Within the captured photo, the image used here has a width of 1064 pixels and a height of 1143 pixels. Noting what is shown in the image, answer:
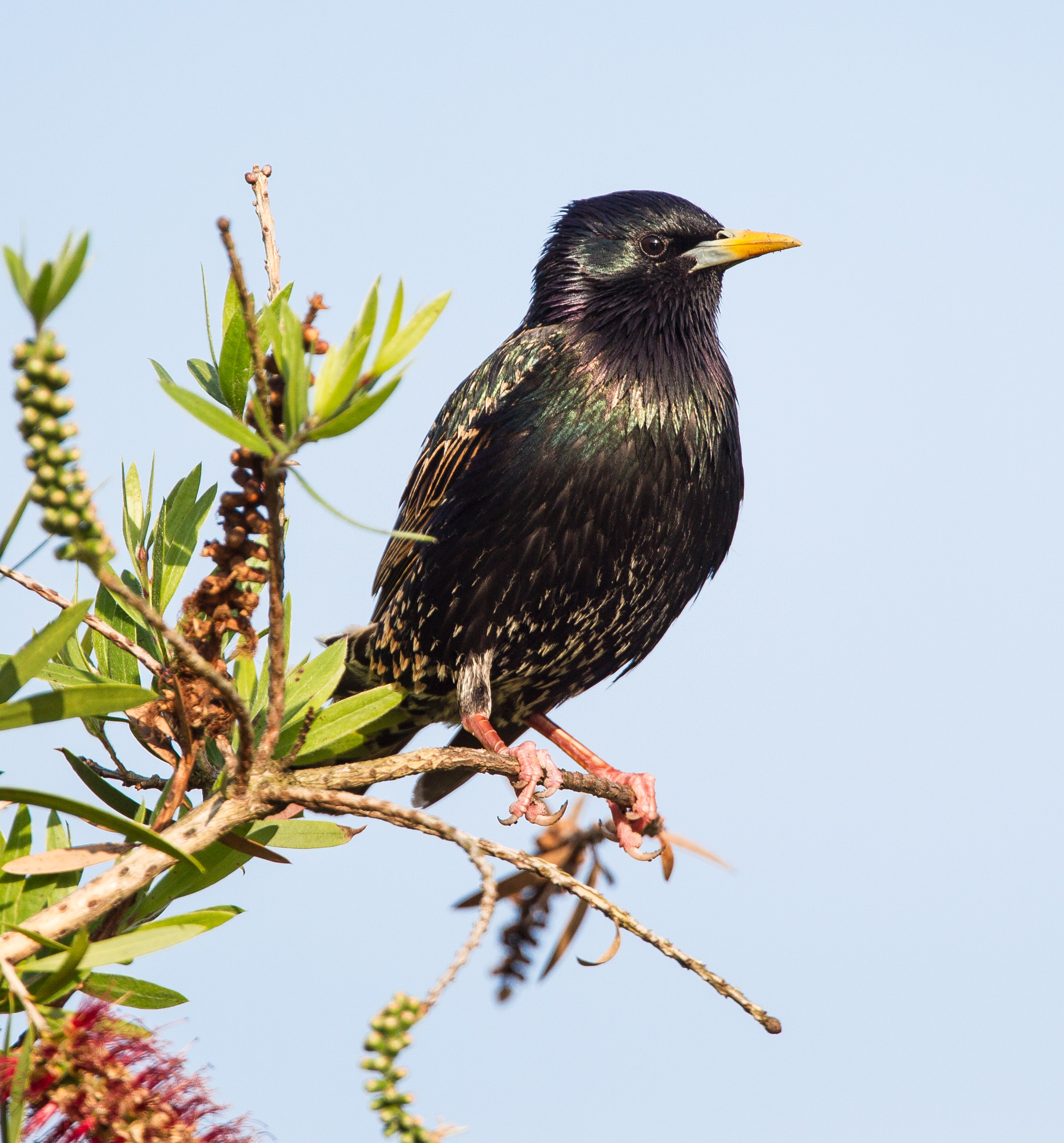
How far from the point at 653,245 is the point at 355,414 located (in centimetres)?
320

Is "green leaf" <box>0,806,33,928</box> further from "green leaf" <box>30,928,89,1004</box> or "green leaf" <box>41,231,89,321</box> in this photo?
"green leaf" <box>41,231,89,321</box>

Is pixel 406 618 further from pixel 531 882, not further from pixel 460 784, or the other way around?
pixel 531 882

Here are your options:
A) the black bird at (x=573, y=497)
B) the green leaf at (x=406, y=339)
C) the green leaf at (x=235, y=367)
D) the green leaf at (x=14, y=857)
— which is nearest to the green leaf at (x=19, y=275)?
the green leaf at (x=406, y=339)

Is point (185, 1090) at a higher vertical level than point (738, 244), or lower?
lower

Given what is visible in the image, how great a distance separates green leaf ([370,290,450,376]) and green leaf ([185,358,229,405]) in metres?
0.61

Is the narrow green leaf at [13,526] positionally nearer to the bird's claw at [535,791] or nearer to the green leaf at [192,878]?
the green leaf at [192,878]

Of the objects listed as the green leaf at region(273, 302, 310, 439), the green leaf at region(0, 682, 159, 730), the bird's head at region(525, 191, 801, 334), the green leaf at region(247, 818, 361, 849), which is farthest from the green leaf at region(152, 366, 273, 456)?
the bird's head at region(525, 191, 801, 334)

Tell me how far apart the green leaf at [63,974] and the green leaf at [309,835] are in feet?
1.64

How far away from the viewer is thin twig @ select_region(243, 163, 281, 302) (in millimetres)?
2352

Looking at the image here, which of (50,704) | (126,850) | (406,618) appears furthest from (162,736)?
(406,618)

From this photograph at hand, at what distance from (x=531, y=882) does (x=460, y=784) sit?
143 centimetres

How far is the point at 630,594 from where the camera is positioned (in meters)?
4.27

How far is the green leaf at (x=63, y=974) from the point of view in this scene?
179 cm

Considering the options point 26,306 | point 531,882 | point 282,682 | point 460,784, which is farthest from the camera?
point 460,784
